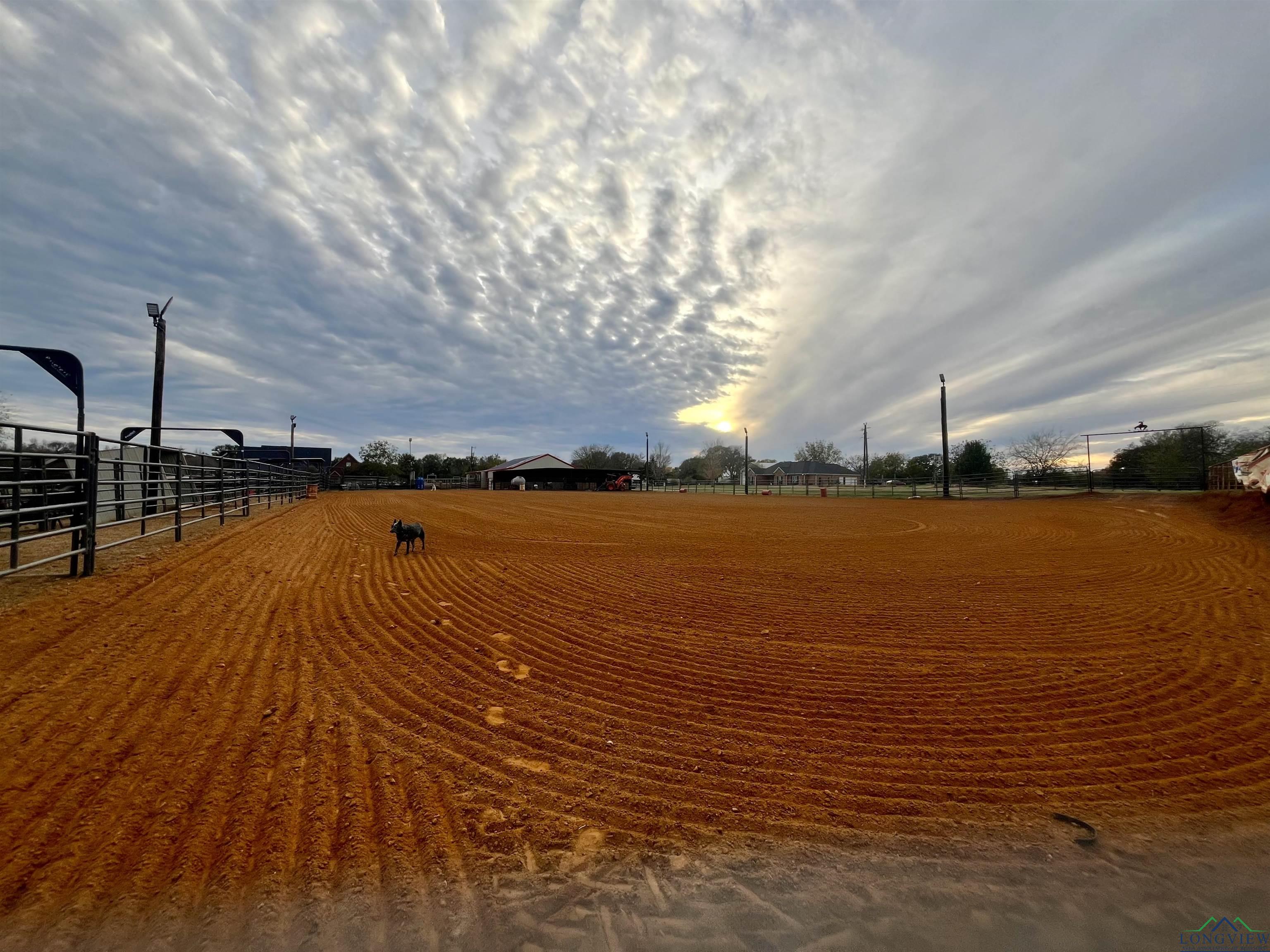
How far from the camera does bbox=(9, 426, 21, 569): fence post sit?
4.77m

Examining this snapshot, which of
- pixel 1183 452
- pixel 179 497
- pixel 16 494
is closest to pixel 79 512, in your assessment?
pixel 16 494

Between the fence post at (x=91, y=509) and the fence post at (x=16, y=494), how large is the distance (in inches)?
20.6

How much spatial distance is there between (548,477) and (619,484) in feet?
31.5

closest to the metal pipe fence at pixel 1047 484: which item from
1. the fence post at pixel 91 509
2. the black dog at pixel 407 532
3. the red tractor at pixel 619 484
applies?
the red tractor at pixel 619 484

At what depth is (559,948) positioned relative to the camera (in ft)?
5.43

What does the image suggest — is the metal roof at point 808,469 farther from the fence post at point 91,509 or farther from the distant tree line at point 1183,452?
the fence post at point 91,509

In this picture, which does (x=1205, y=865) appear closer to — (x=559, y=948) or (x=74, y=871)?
(x=559, y=948)

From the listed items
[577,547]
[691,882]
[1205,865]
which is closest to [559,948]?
[691,882]

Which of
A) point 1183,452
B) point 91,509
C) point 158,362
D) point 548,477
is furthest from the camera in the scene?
point 548,477

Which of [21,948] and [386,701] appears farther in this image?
[386,701]

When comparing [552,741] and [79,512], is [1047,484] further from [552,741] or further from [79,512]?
[79,512]

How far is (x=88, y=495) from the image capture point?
584 cm

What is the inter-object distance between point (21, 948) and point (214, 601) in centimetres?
430

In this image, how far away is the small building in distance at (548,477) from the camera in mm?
60250
